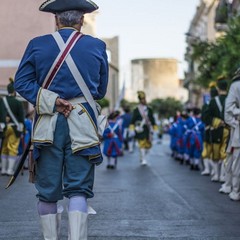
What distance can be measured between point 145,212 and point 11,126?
723 cm

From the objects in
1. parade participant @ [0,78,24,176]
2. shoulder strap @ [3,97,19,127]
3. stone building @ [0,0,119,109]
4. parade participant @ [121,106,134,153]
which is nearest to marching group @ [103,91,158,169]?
parade participant @ [0,78,24,176]

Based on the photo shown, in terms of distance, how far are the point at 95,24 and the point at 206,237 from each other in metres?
81.4

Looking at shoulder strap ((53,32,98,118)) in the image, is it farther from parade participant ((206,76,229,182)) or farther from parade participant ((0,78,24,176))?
parade participant ((0,78,24,176))

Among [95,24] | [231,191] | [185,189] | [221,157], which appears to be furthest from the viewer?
[95,24]

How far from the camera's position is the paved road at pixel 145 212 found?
22.4 feet

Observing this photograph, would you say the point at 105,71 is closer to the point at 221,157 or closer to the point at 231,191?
the point at 231,191

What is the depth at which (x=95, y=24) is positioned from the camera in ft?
286

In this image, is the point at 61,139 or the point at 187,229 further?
the point at 187,229

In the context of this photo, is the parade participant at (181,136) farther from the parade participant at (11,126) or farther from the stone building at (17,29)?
the stone building at (17,29)

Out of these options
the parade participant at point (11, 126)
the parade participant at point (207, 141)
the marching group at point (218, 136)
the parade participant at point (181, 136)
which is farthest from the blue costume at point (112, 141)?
the parade participant at point (11, 126)

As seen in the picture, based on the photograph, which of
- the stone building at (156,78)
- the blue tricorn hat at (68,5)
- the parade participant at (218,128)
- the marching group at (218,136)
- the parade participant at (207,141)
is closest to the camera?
the blue tricorn hat at (68,5)

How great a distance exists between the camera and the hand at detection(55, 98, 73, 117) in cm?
513

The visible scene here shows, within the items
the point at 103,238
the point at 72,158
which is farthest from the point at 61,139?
the point at 103,238

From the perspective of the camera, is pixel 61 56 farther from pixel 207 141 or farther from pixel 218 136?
pixel 207 141
